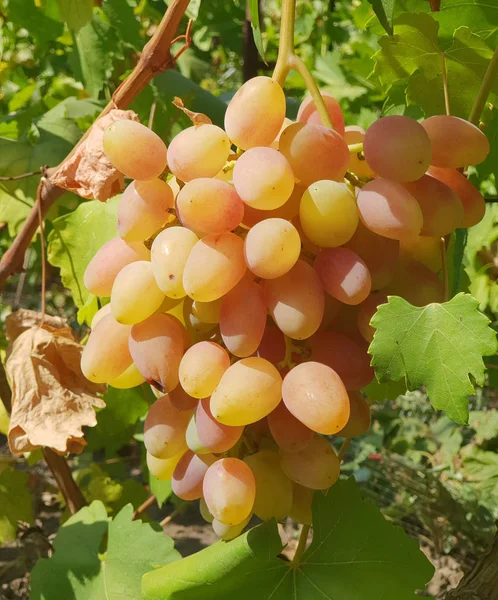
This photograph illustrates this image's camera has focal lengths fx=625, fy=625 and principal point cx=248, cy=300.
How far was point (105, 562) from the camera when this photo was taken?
85 cm

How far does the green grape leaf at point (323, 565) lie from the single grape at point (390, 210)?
254mm

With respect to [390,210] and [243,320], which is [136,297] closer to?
[243,320]

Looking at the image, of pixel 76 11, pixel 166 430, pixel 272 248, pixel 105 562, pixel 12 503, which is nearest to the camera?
pixel 272 248

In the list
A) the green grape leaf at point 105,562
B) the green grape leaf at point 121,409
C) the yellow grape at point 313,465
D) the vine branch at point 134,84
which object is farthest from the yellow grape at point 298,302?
the green grape leaf at point 121,409

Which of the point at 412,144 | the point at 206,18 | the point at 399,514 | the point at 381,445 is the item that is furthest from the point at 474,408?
the point at 412,144

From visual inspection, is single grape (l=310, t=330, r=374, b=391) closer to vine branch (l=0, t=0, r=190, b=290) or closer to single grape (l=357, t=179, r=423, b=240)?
single grape (l=357, t=179, r=423, b=240)

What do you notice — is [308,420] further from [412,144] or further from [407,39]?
[407,39]

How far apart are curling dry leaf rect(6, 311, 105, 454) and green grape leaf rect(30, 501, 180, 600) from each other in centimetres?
16

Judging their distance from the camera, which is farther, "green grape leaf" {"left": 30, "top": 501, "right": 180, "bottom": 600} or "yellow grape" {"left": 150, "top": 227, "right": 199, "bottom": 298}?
"green grape leaf" {"left": 30, "top": 501, "right": 180, "bottom": 600}

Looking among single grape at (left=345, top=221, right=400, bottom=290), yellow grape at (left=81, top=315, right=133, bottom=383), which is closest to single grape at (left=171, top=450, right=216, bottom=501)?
yellow grape at (left=81, top=315, right=133, bottom=383)

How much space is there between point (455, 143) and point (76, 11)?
28.0 inches

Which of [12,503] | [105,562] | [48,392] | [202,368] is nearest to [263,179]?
[202,368]

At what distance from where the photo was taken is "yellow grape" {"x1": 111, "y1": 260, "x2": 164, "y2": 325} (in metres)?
0.50

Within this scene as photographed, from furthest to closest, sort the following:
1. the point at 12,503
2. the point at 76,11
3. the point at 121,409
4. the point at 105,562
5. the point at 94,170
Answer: the point at 12,503 → the point at 121,409 → the point at 76,11 → the point at 105,562 → the point at 94,170
